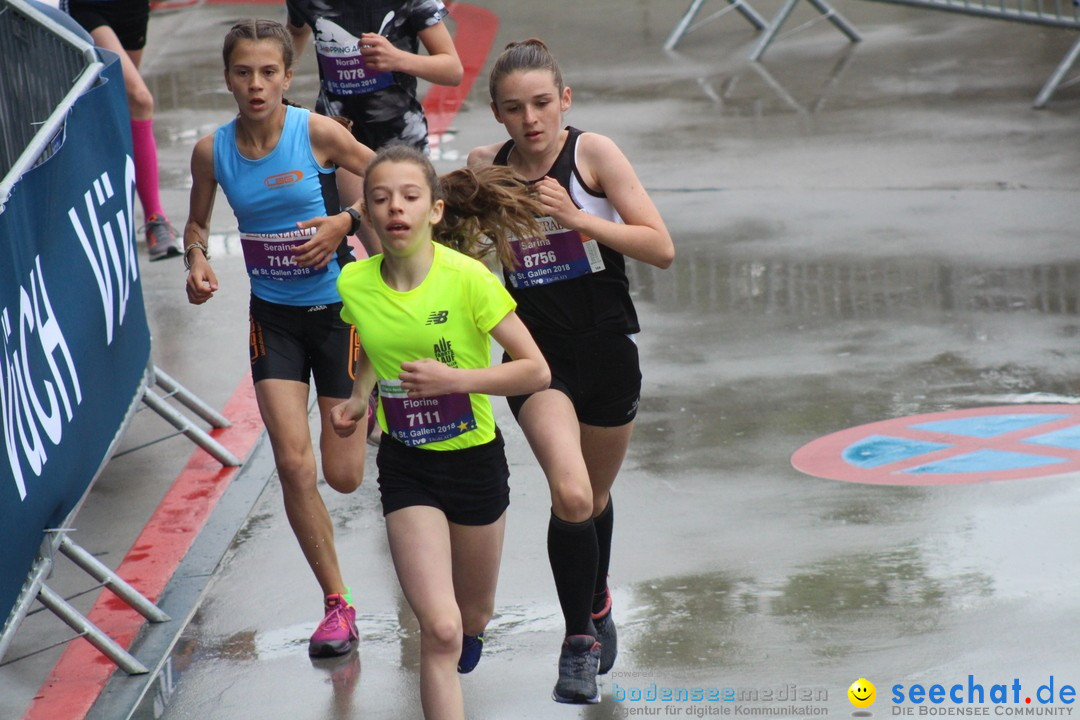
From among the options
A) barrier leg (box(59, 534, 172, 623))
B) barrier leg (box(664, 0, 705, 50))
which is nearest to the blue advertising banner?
barrier leg (box(59, 534, 172, 623))

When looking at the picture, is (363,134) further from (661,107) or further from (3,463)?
(661,107)

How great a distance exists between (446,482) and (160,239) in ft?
17.6

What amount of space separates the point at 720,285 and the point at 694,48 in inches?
284

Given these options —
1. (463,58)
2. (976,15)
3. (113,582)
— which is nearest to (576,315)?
(113,582)

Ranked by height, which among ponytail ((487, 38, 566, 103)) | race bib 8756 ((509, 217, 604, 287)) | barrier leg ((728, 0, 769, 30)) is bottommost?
barrier leg ((728, 0, 769, 30))

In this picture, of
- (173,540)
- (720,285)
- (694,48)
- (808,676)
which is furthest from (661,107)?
(808,676)

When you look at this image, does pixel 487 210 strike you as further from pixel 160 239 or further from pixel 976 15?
pixel 976 15

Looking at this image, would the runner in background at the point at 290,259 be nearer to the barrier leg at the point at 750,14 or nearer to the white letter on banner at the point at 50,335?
the white letter on banner at the point at 50,335

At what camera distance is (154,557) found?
588cm

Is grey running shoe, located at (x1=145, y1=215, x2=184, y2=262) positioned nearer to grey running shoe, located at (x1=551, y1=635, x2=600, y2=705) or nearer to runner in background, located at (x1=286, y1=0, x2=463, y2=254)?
runner in background, located at (x1=286, y1=0, x2=463, y2=254)

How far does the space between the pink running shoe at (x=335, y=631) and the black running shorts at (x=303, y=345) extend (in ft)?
2.33

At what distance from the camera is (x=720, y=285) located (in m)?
8.59

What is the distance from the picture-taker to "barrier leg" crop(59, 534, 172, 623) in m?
5.12

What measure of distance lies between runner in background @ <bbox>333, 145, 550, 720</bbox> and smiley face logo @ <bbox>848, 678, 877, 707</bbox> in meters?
1.10
